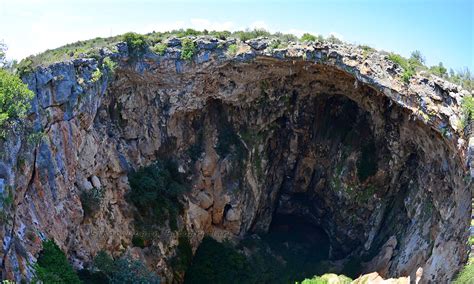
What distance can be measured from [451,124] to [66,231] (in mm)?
20444

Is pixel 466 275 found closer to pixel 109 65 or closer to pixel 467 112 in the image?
pixel 467 112

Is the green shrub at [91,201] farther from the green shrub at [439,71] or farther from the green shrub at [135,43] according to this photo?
the green shrub at [439,71]

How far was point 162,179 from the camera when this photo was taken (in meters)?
30.4

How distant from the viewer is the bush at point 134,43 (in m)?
29.5

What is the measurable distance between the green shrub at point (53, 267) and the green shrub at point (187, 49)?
15.0 metres

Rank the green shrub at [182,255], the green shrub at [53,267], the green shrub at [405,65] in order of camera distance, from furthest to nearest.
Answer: the green shrub at [182,255] < the green shrub at [405,65] < the green shrub at [53,267]

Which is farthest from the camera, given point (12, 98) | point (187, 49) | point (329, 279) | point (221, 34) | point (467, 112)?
point (221, 34)

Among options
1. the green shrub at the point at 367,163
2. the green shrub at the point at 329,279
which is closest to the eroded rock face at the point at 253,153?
the green shrub at the point at 367,163

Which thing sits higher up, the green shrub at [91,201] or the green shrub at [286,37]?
the green shrub at [286,37]

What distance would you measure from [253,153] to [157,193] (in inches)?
335

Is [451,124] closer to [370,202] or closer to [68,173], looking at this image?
[370,202]

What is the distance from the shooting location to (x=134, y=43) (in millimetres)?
29406

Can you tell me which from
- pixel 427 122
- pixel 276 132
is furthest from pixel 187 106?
pixel 427 122

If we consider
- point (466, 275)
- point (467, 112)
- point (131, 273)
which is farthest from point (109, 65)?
point (466, 275)
